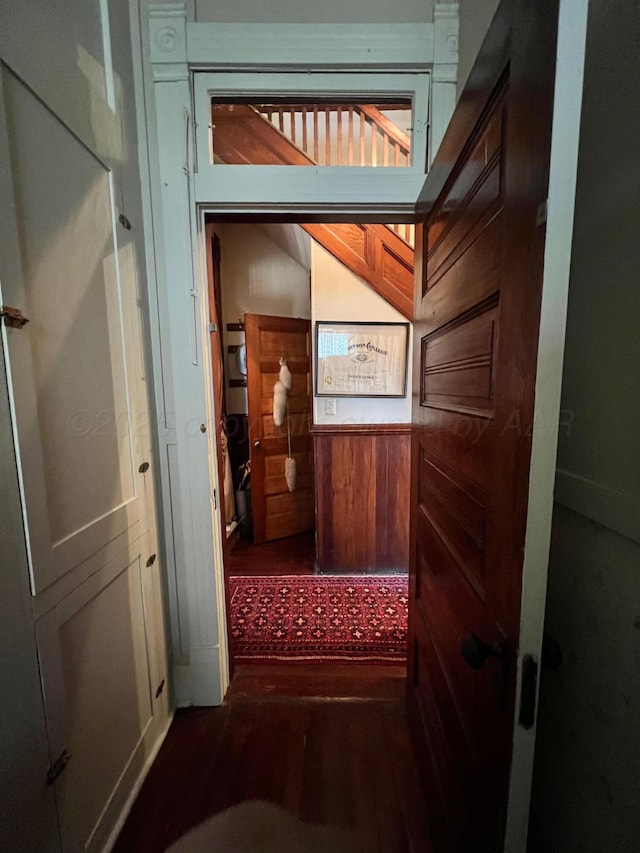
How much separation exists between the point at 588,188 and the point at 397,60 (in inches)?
42.5

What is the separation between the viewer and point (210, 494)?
137 cm

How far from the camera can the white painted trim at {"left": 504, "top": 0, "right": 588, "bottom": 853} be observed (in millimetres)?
409

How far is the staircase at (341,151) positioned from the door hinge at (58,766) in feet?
7.27

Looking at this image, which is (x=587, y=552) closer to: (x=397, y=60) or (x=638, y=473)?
(x=638, y=473)

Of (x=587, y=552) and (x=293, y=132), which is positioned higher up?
(x=293, y=132)

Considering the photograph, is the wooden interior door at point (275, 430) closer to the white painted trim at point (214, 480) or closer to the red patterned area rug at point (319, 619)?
the red patterned area rug at point (319, 619)

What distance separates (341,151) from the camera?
1.60 metres

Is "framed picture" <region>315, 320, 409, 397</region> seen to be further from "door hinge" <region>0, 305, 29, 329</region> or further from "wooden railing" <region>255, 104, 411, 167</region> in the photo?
"door hinge" <region>0, 305, 29, 329</region>

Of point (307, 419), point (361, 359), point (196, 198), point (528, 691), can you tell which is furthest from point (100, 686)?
point (307, 419)

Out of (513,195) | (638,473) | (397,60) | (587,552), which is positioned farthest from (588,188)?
(397,60)

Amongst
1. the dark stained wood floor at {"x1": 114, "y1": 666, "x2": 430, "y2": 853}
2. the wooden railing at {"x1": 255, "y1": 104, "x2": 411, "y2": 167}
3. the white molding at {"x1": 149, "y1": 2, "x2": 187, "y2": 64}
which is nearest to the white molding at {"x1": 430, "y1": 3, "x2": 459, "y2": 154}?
the wooden railing at {"x1": 255, "y1": 104, "x2": 411, "y2": 167}

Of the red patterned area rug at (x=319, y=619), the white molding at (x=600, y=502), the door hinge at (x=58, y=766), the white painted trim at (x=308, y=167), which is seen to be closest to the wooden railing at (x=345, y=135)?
the white painted trim at (x=308, y=167)

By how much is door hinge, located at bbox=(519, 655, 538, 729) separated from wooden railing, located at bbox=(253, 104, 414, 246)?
1895 millimetres

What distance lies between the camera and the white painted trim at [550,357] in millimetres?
Answer: 409
